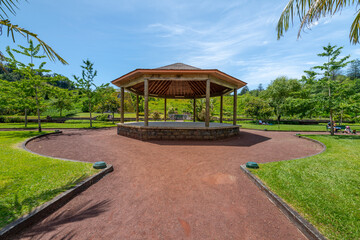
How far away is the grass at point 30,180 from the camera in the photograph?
2.50 metres

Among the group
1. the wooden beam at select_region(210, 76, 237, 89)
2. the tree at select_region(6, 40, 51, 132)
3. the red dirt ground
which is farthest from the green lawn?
the tree at select_region(6, 40, 51, 132)

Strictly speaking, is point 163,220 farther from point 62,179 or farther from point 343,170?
point 343,170

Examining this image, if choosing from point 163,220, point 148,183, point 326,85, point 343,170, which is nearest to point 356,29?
point 343,170

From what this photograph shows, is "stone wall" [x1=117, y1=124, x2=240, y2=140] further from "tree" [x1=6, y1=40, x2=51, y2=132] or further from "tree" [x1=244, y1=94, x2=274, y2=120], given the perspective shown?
"tree" [x1=244, y1=94, x2=274, y2=120]

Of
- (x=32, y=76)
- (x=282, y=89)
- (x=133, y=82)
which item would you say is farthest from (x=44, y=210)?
(x=282, y=89)

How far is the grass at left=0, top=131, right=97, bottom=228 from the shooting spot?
8.21ft

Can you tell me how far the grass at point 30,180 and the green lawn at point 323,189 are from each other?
16.1 ft

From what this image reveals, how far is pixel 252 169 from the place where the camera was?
4.46m

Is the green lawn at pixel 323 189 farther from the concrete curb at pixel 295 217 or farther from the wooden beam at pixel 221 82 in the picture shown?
the wooden beam at pixel 221 82

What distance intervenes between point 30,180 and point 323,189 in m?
7.07

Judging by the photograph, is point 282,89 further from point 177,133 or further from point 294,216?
point 294,216

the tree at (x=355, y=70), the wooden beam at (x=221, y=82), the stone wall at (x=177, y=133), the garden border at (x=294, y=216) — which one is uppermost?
the tree at (x=355, y=70)

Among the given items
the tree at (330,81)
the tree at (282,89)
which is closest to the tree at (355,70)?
the tree at (282,89)

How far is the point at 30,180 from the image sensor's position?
3.44 m
